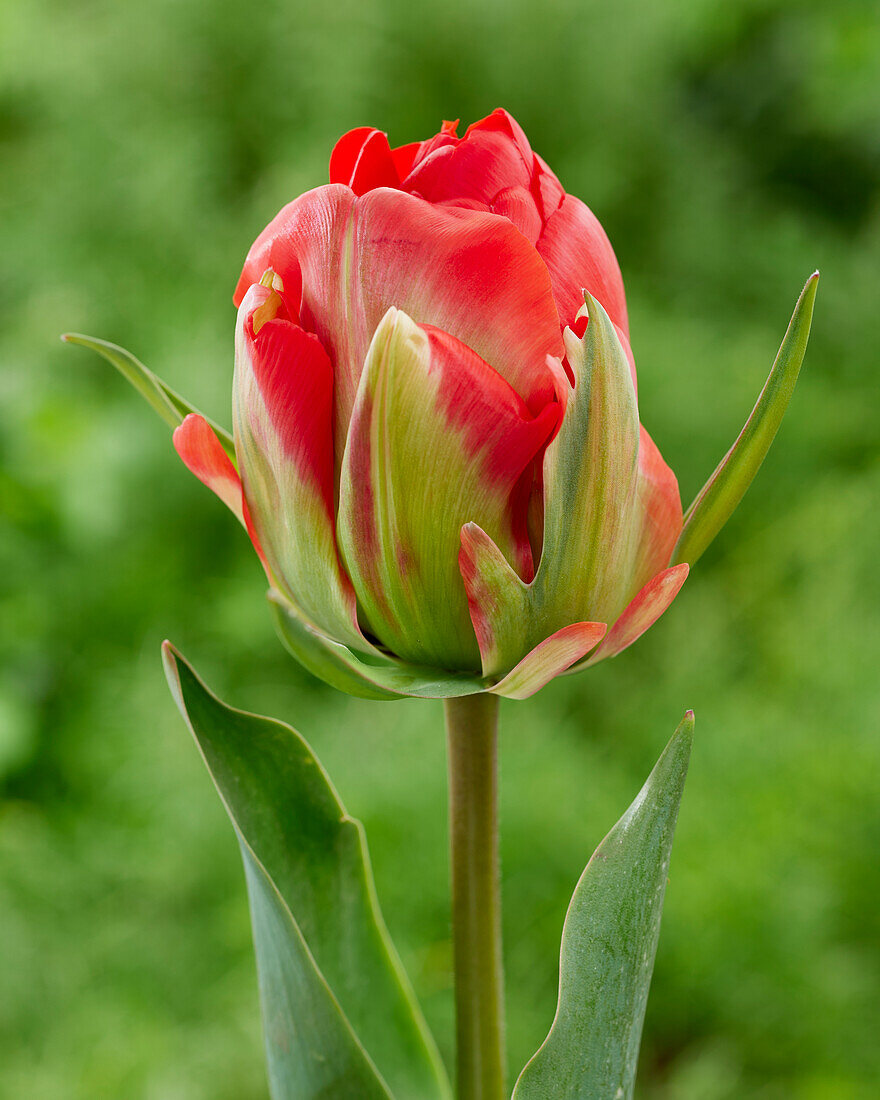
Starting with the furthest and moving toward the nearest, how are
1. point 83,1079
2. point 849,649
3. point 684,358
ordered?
1. point 684,358
2. point 849,649
3. point 83,1079

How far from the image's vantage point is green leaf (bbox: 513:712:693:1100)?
13 centimetres

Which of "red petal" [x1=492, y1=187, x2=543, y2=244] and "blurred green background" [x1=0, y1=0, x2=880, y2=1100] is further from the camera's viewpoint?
"blurred green background" [x1=0, y1=0, x2=880, y2=1100]

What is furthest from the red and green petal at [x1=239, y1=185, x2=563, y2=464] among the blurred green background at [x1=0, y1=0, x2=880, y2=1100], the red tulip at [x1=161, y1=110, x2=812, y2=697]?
the blurred green background at [x1=0, y1=0, x2=880, y2=1100]

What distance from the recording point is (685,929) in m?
0.57

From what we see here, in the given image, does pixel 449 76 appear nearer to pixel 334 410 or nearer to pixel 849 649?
pixel 849 649

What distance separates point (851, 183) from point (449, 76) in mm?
434

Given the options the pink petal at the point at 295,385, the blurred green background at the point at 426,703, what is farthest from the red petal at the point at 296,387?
the blurred green background at the point at 426,703

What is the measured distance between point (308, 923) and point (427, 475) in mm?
88

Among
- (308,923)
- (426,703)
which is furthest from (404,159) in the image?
(426,703)

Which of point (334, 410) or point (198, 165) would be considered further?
point (198, 165)

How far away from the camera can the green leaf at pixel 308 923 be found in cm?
15

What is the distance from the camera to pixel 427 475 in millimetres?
128

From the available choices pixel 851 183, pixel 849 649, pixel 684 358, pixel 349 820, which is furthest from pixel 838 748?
pixel 851 183

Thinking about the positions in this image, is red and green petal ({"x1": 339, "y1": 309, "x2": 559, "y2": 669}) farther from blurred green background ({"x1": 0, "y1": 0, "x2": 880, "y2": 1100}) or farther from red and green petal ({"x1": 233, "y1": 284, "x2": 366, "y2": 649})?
blurred green background ({"x1": 0, "y1": 0, "x2": 880, "y2": 1100})
